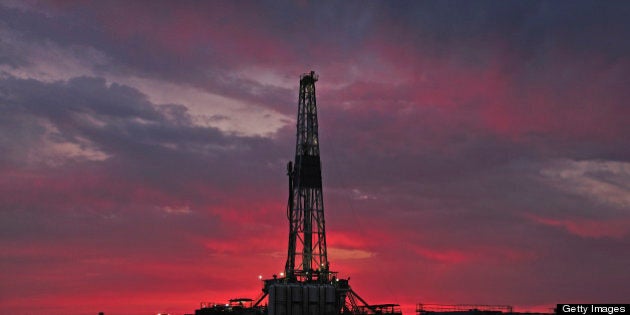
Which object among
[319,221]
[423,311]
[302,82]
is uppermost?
[302,82]

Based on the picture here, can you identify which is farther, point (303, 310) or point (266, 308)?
point (266, 308)

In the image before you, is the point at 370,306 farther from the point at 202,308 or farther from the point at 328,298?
the point at 202,308

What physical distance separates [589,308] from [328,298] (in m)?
61.8

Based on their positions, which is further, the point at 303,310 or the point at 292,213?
the point at 292,213

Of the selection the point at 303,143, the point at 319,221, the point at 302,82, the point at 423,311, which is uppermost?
the point at 302,82

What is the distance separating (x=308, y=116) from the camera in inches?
5625

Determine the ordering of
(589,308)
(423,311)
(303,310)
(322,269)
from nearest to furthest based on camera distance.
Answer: (589,308)
(423,311)
(303,310)
(322,269)

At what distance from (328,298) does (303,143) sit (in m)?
29.6

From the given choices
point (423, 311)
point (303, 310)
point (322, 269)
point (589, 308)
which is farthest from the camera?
point (322, 269)

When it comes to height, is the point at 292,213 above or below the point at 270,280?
above

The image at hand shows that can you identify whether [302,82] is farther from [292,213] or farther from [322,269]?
[322,269]

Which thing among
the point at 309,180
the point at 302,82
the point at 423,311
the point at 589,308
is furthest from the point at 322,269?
the point at 589,308

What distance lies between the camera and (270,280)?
142m

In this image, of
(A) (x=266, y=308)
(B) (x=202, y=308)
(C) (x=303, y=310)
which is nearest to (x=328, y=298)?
(C) (x=303, y=310)
